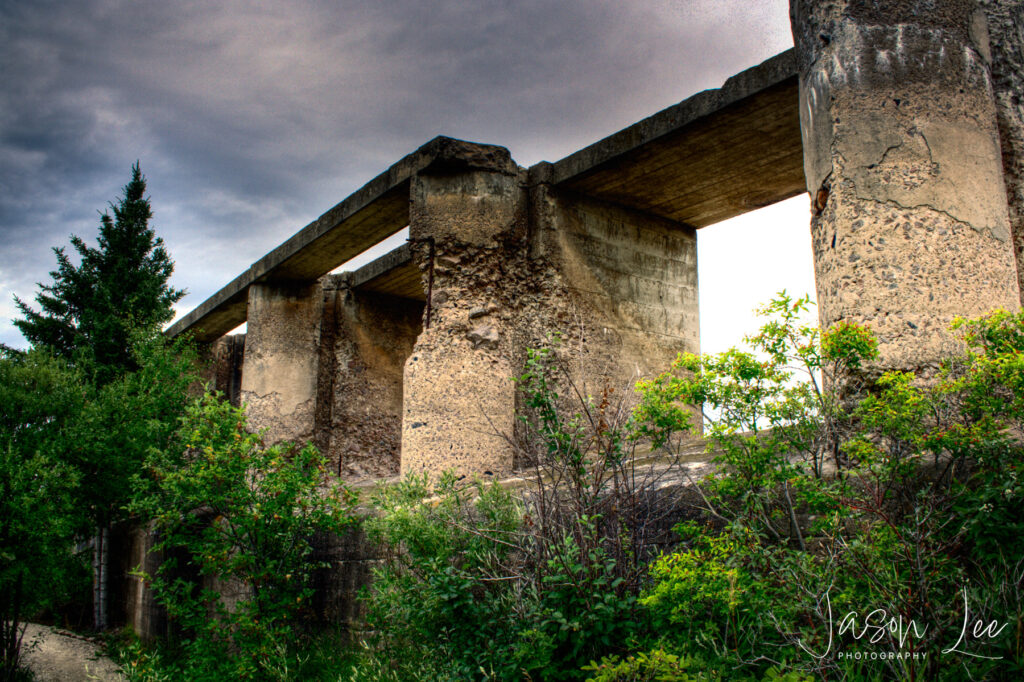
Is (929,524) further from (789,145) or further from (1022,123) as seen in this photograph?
(789,145)

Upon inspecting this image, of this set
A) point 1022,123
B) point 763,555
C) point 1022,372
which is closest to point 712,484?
point 763,555

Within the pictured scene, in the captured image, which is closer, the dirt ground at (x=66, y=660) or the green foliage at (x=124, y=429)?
the dirt ground at (x=66, y=660)

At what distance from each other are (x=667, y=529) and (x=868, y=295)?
5.58 ft

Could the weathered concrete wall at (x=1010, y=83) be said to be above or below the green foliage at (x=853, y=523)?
above

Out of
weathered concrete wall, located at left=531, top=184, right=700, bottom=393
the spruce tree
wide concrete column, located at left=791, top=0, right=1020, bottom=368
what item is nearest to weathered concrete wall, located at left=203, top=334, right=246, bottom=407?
the spruce tree

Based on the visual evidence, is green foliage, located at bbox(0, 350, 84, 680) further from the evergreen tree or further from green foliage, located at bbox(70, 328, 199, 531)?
the evergreen tree

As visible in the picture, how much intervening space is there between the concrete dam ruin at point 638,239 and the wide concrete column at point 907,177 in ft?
0.04

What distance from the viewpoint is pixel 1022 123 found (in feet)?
16.2

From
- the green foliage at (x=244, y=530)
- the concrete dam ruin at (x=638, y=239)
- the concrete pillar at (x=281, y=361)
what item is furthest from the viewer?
the concrete pillar at (x=281, y=361)

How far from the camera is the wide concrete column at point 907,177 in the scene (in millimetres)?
4312

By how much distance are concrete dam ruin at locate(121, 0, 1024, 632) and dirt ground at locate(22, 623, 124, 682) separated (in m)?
0.83
